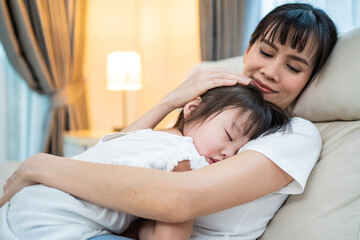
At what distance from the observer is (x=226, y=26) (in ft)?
8.72

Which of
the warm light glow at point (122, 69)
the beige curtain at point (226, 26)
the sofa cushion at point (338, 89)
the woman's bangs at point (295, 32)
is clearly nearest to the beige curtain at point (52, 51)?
the warm light glow at point (122, 69)

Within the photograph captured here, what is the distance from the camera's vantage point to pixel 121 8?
3717mm

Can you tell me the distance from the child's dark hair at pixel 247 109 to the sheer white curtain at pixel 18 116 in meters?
2.40

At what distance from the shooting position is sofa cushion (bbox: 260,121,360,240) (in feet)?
2.66

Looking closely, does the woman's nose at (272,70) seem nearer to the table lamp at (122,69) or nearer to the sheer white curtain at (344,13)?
the sheer white curtain at (344,13)

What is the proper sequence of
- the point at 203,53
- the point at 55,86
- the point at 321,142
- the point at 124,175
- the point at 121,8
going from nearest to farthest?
the point at 124,175 → the point at 321,142 → the point at 203,53 → the point at 55,86 → the point at 121,8

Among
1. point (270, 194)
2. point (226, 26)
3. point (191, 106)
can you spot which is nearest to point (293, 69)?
point (191, 106)

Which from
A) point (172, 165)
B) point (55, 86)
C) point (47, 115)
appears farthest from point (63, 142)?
point (172, 165)

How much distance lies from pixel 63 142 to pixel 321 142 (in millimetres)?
2749

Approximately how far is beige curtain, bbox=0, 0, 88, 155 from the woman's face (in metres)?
2.30

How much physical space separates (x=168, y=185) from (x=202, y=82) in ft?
2.06

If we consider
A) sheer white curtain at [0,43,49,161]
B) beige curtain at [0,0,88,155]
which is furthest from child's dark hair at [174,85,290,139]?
sheer white curtain at [0,43,49,161]

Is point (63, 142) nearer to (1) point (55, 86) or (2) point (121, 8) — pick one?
(1) point (55, 86)

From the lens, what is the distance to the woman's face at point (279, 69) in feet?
3.85
